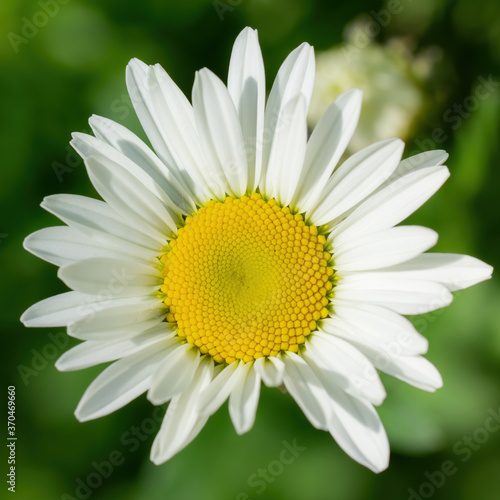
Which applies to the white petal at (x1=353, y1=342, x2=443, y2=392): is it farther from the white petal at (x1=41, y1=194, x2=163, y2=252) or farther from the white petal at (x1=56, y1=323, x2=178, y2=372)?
the white petal at (x1=41, y1=194, x2=163, y2=252)

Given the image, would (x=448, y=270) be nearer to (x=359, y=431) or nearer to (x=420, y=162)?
(x=420, y=162)

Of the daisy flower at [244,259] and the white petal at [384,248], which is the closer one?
the white petal at [384,248]

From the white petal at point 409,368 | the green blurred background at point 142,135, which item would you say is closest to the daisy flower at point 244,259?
the white petal at point 409,368

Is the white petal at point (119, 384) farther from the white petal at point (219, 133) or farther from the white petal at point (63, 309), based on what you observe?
the white petal at point (219, 133)

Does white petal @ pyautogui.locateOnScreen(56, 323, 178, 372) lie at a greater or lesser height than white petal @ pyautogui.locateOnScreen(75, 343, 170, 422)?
greater

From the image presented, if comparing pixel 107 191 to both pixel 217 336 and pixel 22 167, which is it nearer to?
pixel 217 336

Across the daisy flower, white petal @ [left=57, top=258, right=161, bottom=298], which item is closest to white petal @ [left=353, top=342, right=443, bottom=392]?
the daisy flower
